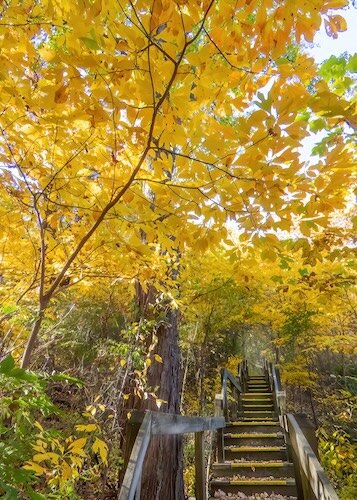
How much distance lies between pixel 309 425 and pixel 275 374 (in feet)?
24.8

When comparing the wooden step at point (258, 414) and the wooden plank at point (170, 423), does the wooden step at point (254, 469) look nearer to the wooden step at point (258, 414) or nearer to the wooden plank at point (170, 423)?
the wooden plank at point (170, 423)

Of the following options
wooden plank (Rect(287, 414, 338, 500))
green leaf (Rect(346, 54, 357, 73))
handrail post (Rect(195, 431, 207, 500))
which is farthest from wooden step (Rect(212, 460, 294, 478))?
green leaf (Rect(346, 54, 357, 73))

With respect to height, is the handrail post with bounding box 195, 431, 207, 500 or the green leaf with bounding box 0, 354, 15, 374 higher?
the green leaf with bounding box 0, 354, 15, 374

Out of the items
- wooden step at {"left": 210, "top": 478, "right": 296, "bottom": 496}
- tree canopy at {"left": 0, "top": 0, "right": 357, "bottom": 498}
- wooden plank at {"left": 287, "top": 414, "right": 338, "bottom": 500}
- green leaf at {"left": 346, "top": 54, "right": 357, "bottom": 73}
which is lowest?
wooden step at {"left": 210, "top": 478, "right": 296, "bottom": 496}

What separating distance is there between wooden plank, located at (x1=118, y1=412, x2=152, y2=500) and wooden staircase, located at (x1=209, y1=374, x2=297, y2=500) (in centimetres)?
330

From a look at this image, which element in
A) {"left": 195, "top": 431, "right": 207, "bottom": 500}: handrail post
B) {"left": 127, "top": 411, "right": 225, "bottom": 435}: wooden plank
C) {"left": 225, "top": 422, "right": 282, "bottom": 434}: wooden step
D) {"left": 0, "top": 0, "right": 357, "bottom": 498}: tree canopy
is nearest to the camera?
{"left": 0, "top": 0, "right": 357, "bottom": 498}: tree canopy

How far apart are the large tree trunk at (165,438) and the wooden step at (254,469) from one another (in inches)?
65.9

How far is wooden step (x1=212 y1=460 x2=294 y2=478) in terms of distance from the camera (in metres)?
4.56

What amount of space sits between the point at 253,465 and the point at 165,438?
7.07 feet

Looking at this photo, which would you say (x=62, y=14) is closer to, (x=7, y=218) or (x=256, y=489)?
(x=7, y=218)

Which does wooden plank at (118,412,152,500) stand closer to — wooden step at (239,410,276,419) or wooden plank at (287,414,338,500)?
wooden plank at (287,414,338,500)

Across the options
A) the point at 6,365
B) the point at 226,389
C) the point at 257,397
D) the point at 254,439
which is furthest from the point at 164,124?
the point at 257,397

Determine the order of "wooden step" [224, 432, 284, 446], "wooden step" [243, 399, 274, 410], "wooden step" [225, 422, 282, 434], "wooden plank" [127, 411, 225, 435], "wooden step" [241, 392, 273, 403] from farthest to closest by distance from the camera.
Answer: "wooden step" [241, 392, 273, 403], "wooden step" [243, 399, 274, 410], "wooden step" [225, 422, 282, 434], "wooden step" [224, 432, 284, 446], "wooden plank" [127, 411, 225, 435]

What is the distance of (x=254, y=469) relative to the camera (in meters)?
4.67
